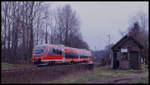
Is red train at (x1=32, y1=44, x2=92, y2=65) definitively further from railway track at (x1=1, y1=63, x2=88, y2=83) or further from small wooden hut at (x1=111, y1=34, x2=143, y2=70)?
small wooden hut at (x1=111, y1=34, x2=143, y2=70)

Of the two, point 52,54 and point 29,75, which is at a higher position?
point 52,54

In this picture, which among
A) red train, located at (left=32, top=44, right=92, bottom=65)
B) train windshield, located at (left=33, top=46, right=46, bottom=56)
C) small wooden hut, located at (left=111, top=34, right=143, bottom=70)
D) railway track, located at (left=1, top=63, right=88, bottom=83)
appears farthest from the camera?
small wooden hut, located at (left=111, top=34, right=143, bottom=70)

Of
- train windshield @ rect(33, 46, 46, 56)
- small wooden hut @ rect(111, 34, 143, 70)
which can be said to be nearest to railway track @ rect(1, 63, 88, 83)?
train windshield @ rect(33, 46, 46, 56)

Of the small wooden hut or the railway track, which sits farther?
the small wooden hut

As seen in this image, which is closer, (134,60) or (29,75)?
(29,75)

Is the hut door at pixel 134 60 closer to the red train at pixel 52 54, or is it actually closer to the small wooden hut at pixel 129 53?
the small wooden hut at pixel 129 53

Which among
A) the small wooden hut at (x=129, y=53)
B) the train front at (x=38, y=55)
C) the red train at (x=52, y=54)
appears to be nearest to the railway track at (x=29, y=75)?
the train front at (x=38, y=55)

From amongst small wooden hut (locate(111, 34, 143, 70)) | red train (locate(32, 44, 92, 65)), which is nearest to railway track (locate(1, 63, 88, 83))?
red train (locate(32, 44, 92, 65))

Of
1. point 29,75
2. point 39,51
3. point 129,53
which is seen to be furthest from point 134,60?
point 29,75

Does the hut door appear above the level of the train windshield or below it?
below

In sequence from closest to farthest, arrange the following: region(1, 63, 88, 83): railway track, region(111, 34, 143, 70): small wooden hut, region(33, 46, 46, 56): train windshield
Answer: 1. region(1, 63, 88, 83): railway track
2. region(33, 46, 46, 56): train windshield
3. region(111, 34, 143, 70): small wooden hut

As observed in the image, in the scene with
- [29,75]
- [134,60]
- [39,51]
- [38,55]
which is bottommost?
[29,75]

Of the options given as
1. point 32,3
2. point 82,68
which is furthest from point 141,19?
point 82,68

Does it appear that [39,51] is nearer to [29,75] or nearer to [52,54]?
[52,54]
